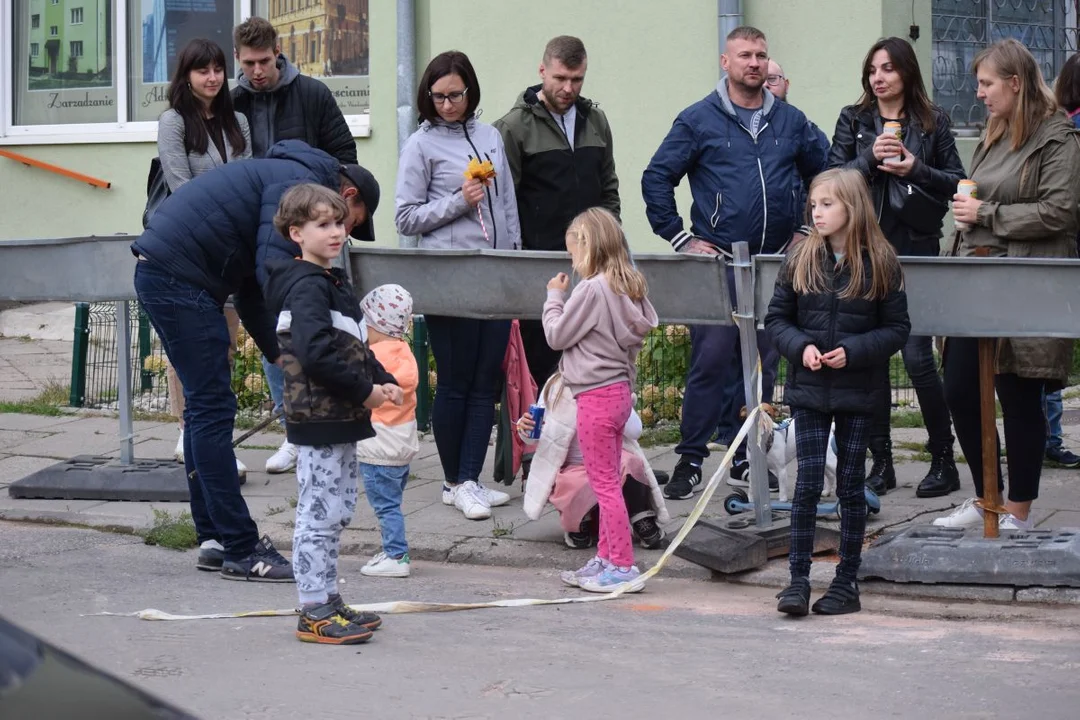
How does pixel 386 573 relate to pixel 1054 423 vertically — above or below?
below

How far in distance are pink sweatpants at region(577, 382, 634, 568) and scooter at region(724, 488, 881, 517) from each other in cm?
84

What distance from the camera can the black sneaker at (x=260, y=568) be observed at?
21.0ft

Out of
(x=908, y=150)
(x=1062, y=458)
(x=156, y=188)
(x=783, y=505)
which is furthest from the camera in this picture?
(x=1062, y=458)

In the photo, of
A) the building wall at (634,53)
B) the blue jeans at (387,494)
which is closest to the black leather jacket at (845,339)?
the blue jeans at (387,494)

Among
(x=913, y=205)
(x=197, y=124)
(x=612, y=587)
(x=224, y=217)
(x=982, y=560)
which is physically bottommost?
(x=612, y=587)

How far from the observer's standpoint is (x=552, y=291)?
6273 mm

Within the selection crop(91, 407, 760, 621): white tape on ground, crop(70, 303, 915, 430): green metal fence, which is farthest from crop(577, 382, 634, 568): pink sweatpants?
crop(70, 303, 915, 430): green metal fence

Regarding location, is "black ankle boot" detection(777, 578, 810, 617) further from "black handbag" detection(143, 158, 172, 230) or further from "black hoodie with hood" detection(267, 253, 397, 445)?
"black handbag" detection(143, 158, 172, 230)

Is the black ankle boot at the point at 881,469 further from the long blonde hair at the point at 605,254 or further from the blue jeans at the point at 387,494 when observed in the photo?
the blue jeans at the point at 387,494

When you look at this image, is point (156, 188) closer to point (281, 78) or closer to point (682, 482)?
point (281, 78)

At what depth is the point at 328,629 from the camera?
5.41 m

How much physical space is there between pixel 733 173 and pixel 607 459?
1739 mm

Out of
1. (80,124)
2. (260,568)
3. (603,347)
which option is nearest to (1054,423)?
(603,347)

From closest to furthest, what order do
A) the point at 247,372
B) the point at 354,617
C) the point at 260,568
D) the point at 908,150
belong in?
the point at 354,617 → the point at 260,568 → the point at 908,150 → the point at 247,372
